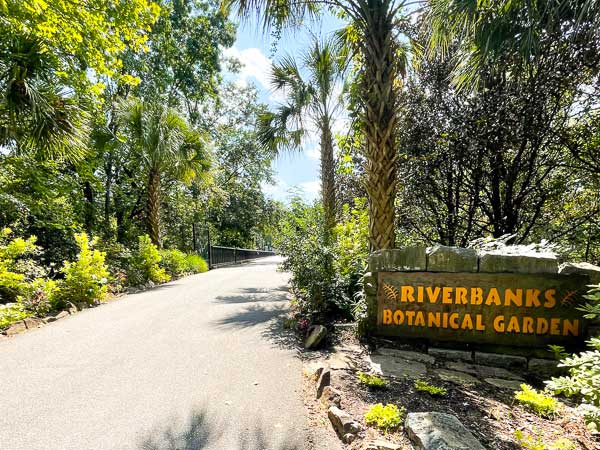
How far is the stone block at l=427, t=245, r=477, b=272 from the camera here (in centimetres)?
374

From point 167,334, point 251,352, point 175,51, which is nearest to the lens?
point 251,352

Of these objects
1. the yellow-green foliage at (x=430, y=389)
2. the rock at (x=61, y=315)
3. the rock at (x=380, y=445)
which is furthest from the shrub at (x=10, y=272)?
the yellow-green foliage at (x=430, y=389)

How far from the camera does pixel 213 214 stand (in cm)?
2391

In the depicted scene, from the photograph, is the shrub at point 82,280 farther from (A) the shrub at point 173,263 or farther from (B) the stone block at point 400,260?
(B) the stone block at point 400,260

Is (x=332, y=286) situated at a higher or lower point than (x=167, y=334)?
higher

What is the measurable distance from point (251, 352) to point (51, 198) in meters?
7.77

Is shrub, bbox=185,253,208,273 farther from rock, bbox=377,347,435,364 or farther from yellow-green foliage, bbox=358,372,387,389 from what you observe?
yellow-green foliage, bbox=358,372,387,389

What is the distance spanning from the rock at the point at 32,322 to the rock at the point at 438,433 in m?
5.69

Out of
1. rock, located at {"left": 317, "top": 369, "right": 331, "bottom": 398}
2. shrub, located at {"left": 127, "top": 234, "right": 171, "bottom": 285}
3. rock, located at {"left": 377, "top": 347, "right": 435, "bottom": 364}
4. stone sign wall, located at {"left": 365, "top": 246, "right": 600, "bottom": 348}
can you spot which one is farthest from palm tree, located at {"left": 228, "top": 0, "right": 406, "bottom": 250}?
shrub, located at {"left": 127, "top": 234, "right": 171, "bottom": 285}

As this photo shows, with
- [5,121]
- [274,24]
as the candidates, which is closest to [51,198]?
[5,121]

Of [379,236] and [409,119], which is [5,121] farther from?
[409,119]

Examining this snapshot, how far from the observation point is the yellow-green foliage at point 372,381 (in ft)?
9.36

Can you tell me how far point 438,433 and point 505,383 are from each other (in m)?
1.77

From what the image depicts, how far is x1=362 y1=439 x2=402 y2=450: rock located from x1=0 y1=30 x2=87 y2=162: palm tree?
6.48m
